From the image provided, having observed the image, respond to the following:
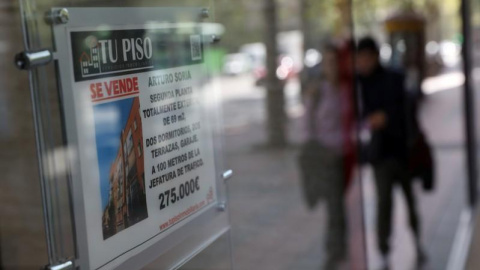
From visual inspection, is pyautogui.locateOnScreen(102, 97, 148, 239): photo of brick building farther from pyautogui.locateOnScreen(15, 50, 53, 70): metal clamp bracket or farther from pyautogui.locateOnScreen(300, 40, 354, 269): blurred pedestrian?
pyautogui.locateOnScreen(300, 40, 354, 269): blurred pedestrian

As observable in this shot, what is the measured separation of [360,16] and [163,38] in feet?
11.6

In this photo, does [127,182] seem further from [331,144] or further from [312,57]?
[331,144]

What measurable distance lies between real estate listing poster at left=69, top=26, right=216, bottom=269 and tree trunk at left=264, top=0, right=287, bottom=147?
1.94m

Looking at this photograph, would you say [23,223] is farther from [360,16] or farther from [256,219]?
[360,16]

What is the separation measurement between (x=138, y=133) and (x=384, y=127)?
3.76 m

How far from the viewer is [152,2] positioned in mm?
2123

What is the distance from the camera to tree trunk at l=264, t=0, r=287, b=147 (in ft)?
13.7

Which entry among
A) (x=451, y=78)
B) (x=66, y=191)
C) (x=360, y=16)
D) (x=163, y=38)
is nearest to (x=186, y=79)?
(x=163, y=38)

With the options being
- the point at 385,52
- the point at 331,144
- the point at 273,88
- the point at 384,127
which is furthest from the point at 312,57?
the point at 385,52

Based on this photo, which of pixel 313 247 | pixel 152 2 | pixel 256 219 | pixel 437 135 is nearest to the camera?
pixel 152 2

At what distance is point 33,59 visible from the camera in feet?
5.16

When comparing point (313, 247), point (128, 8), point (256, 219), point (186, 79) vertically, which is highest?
point (128, 8)

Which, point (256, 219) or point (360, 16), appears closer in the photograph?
point (256, 219)

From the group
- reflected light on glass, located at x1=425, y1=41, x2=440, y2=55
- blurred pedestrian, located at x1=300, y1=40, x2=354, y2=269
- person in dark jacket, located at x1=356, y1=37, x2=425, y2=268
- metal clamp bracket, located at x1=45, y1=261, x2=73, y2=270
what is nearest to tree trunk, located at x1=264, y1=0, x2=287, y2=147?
blurred pedestrian, located at x1=300, y1=40, x2=354, y2=269
